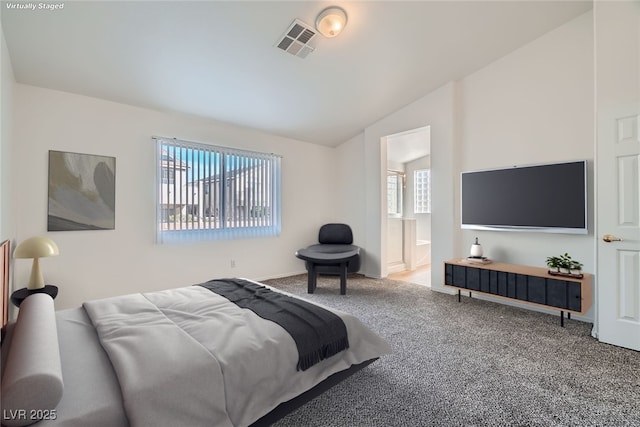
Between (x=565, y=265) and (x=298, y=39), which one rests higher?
(x=298, y=39)

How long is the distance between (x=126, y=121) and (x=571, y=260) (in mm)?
5133

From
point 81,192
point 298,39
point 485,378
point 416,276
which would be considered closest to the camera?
point 485,378

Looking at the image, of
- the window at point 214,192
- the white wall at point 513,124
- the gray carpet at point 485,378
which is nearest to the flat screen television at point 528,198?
the white wall at point 513,124

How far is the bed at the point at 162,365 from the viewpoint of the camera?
998 mm

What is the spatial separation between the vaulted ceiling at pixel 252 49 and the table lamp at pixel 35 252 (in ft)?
5.23

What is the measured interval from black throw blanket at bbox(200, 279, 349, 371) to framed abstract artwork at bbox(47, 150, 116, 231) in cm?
218

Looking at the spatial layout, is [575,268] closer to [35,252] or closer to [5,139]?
[35,252]

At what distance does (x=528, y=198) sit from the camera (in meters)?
3.26

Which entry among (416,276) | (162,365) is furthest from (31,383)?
(416,276)

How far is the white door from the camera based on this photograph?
234 centimetres

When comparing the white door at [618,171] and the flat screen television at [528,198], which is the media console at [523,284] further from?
the flat screen television at [528,198]

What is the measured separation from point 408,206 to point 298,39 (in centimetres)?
441

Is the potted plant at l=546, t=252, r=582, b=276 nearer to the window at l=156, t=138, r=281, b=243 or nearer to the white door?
the white door

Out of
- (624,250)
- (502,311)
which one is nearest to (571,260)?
(624,250)
